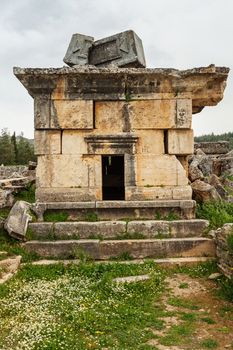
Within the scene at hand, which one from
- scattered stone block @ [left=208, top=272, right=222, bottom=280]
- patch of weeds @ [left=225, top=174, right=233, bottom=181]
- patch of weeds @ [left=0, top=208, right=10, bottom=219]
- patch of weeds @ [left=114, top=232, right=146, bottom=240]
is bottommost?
scattered stone block @ [left=208, top=272, right=222, bottom=280]

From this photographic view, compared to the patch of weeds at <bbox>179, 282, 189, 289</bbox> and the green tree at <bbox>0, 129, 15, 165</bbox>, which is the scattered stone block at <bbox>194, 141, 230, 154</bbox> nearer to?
the patch of weeds at <bbox>179, 282, 189, 289</bbox>

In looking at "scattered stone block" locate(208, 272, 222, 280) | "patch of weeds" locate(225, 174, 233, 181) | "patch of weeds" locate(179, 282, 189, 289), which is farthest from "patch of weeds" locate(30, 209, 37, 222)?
"patch of weeds" locate(225, 174, 233, 181)

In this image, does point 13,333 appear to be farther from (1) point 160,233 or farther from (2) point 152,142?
(2) point 152,142

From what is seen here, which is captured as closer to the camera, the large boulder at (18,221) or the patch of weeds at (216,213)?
the large boulder at (18,221)

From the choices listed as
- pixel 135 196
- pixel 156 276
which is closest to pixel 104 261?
pixel 156 276

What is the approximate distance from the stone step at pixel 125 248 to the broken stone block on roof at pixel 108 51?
391 cm

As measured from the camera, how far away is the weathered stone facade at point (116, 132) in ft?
27.7

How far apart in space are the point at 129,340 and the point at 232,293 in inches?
78.9

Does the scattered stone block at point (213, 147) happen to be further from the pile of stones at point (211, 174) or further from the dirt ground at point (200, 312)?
the dirt ground at point (200, 312)

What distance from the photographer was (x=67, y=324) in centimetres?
487

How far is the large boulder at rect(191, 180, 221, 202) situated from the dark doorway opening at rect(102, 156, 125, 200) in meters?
2.50

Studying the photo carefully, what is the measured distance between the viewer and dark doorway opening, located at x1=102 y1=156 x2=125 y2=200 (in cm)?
1132

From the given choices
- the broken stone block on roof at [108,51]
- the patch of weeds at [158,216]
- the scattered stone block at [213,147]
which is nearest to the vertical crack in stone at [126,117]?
the broken stone block on roof at [108,51]

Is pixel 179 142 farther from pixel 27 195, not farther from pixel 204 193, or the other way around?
pixel 27 195
